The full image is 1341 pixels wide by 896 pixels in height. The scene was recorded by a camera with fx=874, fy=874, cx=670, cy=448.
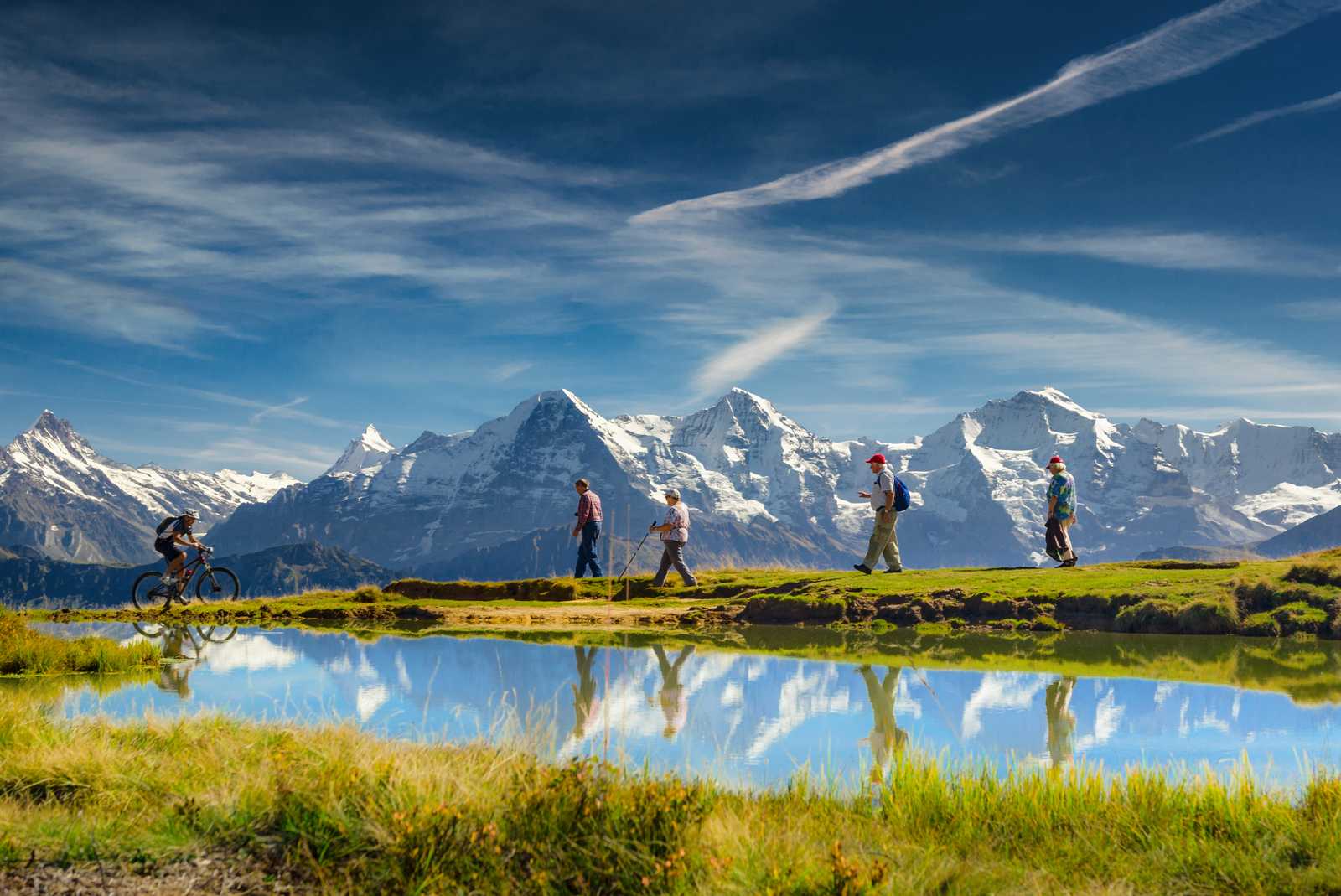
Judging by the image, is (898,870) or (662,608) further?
(662,608)

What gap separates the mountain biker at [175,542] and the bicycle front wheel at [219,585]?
2.59 ft

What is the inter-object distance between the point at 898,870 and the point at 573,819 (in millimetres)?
1875

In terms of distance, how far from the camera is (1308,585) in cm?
1661

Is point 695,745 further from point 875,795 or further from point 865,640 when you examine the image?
point 865,640

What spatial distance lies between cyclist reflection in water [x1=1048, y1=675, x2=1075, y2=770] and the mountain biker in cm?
1980

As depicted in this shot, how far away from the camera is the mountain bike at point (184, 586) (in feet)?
73.9

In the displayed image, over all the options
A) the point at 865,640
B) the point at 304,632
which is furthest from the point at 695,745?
the point at 304,632

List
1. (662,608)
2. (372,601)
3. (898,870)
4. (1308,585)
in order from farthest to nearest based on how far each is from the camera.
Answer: (372,601)
(662,608)
(1308,585)
(898,870)

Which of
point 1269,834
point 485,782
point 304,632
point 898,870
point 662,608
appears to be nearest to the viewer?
point 898,870

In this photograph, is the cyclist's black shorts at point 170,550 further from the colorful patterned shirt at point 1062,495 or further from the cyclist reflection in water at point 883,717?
the colorful patterned shirt at point 1062,495

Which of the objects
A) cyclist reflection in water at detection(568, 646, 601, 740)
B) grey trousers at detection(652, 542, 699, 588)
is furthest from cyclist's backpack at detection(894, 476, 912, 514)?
cyclist reflection in water at detection(568, 646, 601, 740)

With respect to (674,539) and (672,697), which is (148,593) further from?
(672,697)

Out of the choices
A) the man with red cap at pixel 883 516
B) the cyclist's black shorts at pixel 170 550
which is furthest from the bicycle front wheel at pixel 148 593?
the man with red cap at pixel 883 516

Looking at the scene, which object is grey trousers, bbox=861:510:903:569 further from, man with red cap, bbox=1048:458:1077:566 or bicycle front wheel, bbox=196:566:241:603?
bicycle front wheel, bbox=196:566:241:603
